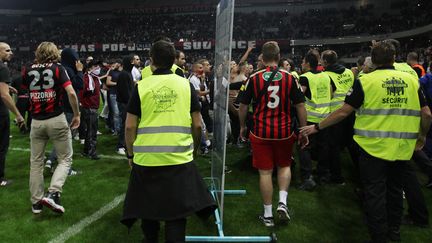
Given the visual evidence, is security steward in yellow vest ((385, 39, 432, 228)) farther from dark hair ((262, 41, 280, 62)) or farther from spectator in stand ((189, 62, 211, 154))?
spectator in stand ((189, 62, 211, 154))

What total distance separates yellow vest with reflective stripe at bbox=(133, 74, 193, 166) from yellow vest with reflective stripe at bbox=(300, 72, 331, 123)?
3313mm

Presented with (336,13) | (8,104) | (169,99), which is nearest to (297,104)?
(169,99)

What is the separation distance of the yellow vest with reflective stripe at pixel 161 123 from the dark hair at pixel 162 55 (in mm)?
118

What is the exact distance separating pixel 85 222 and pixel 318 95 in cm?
373

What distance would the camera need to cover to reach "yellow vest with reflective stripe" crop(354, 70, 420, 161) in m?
3.50

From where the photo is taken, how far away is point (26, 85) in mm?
4445

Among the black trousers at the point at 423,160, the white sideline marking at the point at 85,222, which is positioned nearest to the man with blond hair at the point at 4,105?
the white sideline marking at the point at 85,222

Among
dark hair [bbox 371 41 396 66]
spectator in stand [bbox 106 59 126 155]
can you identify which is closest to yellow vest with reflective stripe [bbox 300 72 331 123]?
dark hair [bbox 371 41 396 66]

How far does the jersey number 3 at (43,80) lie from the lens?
4336 mm

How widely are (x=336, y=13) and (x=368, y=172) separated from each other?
4123cm

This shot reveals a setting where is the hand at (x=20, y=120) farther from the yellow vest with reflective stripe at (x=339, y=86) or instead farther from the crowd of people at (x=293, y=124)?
the yellow vest with reflective stripe at (x=339, y=86)

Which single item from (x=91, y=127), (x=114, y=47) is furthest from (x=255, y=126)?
(x=114, y=47)

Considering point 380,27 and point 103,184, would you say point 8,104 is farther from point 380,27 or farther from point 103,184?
point 380,27

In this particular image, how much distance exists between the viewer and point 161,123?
9.16ft
